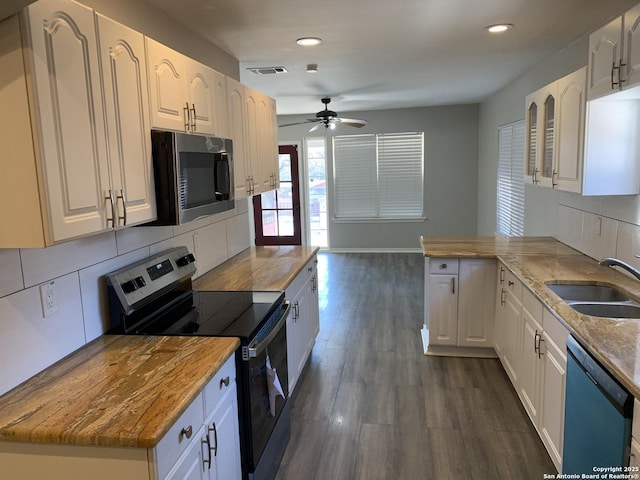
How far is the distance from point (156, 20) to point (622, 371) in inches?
105

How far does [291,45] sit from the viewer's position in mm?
3262

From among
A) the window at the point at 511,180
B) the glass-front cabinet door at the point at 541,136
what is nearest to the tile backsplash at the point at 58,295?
the glass-front cabinet door at the point at 541,136

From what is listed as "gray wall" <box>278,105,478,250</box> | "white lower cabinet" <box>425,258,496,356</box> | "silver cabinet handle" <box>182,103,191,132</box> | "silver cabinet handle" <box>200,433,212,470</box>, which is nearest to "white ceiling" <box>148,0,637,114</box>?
"silver cabinet handle" <box>182,103,191,132</box>

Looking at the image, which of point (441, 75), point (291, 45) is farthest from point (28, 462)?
point (441, 75)

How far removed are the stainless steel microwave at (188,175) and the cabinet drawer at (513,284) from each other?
186cm

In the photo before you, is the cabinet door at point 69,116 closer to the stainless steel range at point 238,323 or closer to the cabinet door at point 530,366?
the stainless steel range at point 238,323

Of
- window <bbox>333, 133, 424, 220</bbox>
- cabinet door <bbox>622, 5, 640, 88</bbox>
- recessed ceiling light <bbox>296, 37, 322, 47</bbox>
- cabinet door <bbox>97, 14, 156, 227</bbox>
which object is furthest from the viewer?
window <bbox>333, 133, 424, 220</bbox>

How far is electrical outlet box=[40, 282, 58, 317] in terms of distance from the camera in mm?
1691

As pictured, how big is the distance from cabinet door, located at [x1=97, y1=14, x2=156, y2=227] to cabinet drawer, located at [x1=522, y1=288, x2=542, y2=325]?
6.53 feet

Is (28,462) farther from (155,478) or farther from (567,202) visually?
(567,202)

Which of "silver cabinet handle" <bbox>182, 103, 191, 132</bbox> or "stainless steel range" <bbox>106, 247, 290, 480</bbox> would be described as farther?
"silver cabinet handle" <bbox>182, 103, 191, 132</bbox>

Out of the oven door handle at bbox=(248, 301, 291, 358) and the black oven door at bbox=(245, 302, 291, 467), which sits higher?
the oven door handle at bbox=(248, 301, 291, 358)

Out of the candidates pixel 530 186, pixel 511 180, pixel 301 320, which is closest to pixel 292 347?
pixel 301 320

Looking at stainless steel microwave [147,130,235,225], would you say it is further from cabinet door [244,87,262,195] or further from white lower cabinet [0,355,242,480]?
white lower cabinet [0,355,242,480]
